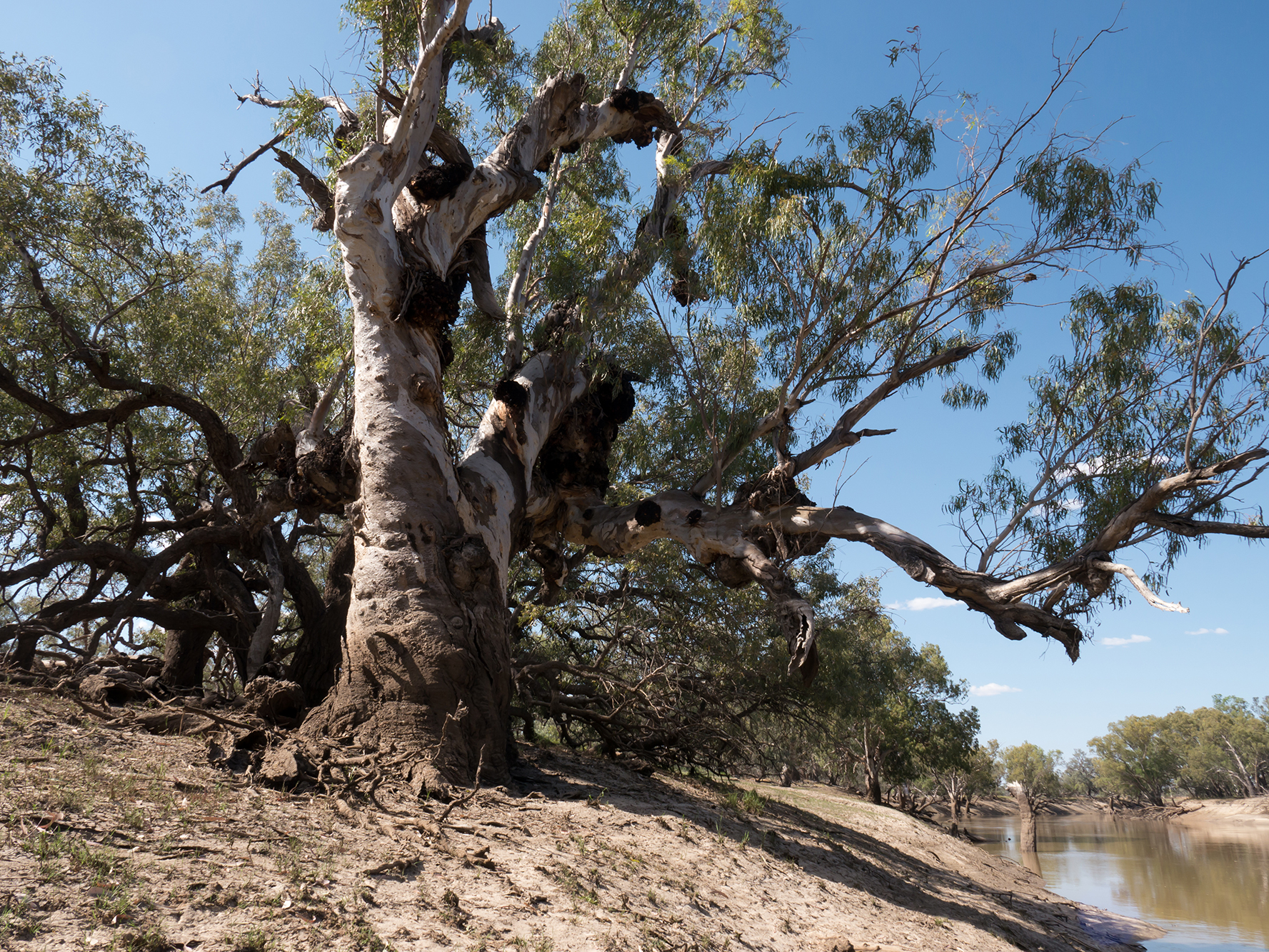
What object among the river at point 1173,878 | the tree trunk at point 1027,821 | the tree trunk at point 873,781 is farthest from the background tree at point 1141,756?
the tree trunk at point 873,781

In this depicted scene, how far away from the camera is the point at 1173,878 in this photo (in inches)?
708

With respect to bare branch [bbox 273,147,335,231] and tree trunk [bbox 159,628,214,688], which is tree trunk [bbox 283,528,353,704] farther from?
bare branch [bbox 273,147,335,231]

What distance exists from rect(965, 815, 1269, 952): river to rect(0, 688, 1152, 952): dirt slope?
7.63 meters

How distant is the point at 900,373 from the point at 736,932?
17.2 ft

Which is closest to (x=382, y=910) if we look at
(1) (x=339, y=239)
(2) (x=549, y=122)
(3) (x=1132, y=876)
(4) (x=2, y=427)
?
(1) (x=339, y=239)

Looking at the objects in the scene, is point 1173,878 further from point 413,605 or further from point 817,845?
point 413,605

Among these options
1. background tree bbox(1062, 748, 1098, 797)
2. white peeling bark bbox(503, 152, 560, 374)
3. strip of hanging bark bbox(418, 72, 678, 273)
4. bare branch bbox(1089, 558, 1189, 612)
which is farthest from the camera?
background tree bbox(1062, 748, 1098, 797)

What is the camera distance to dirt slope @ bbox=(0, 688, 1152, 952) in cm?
236

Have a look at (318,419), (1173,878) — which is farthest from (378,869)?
(1173,878)

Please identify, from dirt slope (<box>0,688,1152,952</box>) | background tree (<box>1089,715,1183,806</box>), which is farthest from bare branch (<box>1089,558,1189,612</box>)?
background tree (<box>1089,715,1183,806</box>)

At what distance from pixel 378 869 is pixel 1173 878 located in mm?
21722

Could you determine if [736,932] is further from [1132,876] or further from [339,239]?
[1132,876]

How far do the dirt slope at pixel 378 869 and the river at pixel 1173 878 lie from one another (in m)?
7.63

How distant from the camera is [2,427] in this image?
7.96m
